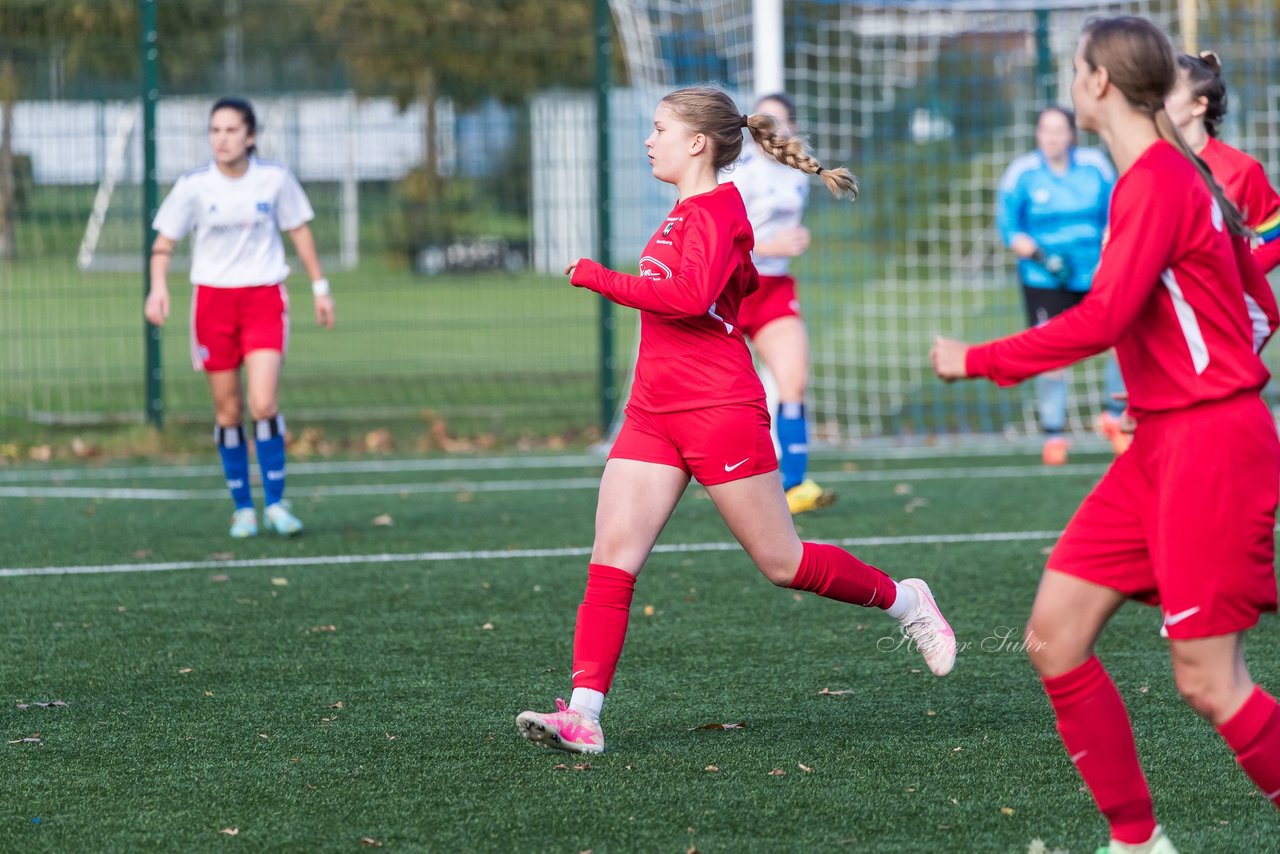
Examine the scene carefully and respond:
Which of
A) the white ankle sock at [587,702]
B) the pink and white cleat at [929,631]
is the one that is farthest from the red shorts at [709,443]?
the pink and white cleat at [929,631]

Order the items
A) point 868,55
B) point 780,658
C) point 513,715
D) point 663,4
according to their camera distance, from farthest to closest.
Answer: point 868,55 < point 663,4 < point 780,658 < point 513,715

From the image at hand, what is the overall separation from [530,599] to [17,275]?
7.06 meters

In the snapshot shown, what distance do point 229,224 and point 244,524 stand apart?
4.79ft

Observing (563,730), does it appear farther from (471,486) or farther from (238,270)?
(471,486)

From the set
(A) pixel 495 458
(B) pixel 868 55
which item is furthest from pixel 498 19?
(A) pixel 495 458

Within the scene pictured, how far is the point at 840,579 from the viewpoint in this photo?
15.3ft

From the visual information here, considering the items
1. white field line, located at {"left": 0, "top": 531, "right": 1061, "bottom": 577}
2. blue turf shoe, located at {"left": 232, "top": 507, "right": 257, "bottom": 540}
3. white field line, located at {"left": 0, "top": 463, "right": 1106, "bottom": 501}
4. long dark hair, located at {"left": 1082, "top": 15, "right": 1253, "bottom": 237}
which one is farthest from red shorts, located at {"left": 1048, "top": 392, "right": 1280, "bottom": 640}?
white field line, located at {"left": 0, "top": 463, "right": 1106, "bottom": 501}

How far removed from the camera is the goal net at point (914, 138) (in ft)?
41.7

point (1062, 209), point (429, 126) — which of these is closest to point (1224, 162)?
point (1062, 209)

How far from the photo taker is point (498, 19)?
2206 cm

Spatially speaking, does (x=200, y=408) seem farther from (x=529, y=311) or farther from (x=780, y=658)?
(x=780, y=658)

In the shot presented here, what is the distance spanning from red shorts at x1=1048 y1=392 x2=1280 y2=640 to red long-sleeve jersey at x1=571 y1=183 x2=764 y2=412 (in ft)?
4.59

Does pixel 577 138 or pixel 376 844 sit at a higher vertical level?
pixel 577 138

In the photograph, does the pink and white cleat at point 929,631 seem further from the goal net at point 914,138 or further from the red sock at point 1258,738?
the goal net at point 914,138
